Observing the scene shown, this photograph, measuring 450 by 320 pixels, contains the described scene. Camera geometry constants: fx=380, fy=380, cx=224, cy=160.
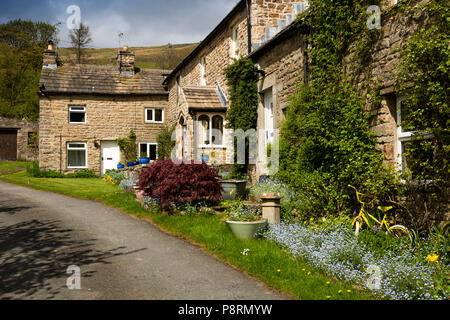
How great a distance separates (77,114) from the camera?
78.4ft

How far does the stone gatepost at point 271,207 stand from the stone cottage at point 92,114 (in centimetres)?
1824

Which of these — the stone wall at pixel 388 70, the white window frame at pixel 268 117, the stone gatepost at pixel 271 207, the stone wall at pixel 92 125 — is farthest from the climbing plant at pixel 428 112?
the stone wall at pixel 92 125

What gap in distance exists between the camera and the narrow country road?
15.1 feet

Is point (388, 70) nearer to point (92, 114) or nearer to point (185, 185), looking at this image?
point (185, 185)

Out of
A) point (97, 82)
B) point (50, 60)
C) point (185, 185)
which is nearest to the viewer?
point (185, 185)

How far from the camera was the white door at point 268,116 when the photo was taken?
12.3 m

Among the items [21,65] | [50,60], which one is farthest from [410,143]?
[21,65]

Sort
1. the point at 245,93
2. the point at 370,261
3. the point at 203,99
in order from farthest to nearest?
the point at 203,99, the point at 245,93, the point at 370,261

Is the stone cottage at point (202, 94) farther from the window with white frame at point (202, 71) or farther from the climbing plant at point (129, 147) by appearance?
the climbing plant at point (129, 147)

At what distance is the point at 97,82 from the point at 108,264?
20.7 metres

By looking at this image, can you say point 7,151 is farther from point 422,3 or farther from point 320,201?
point 422,3

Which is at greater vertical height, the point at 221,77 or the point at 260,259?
the point at 221,77
